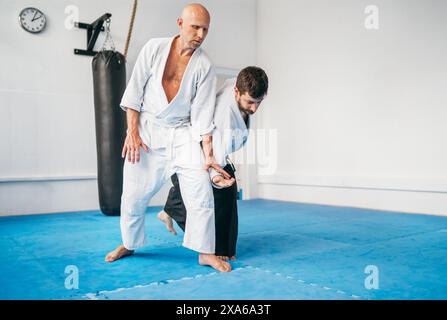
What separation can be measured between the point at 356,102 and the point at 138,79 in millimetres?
3671

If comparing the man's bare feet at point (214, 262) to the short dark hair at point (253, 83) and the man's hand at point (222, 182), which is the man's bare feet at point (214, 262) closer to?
the man's hand at point (222, 182)

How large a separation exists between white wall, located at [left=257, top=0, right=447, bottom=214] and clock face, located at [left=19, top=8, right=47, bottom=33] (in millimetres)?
3408

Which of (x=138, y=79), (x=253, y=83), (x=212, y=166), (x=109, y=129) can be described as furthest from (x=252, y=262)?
(x=109, y=129)

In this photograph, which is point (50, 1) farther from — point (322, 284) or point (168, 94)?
point (322, 284)

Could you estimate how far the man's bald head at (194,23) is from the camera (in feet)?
7.03

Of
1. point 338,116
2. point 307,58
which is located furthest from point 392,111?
point 307,58

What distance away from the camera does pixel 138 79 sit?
235 centimetres

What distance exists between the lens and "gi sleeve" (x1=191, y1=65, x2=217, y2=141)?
2.34 meters

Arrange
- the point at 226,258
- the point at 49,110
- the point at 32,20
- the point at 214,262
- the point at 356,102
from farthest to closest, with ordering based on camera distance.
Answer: the point at 356,102, the point at 49,110, the point at 32,20, the point at 226,258, the point at 214,262

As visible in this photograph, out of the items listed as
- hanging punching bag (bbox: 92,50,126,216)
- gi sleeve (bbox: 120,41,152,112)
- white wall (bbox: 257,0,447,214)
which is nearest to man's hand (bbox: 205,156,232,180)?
gi sleeve (bbox: 120,41,152,112)

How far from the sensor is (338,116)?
550 cm

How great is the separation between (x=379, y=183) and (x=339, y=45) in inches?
76.5

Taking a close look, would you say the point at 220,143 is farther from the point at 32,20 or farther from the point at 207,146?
the point at 32,20

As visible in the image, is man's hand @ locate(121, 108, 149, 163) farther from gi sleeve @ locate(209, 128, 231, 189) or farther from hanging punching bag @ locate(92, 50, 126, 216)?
hanging punching bag @ locate(92, 50, 126, 216)
